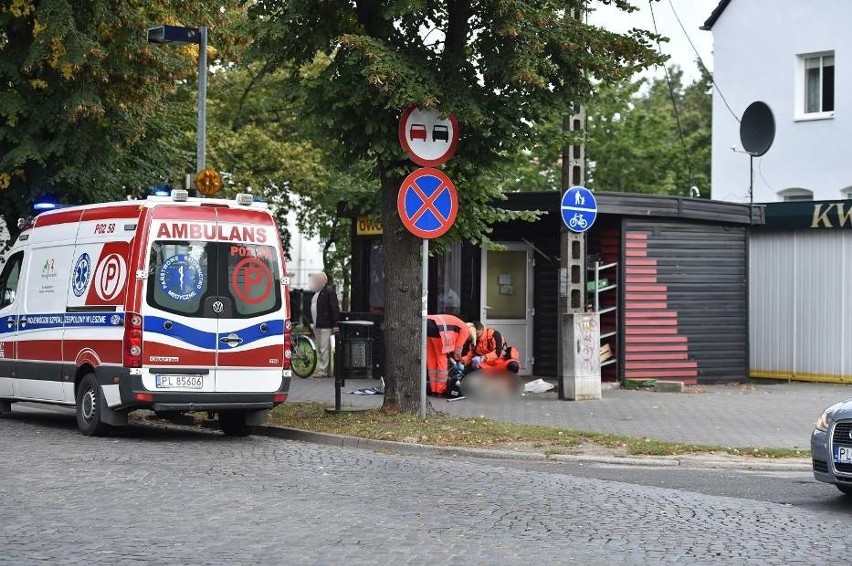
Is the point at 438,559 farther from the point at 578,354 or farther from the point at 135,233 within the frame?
the point at 578,354

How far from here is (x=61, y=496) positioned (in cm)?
1043

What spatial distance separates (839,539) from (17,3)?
1582 cm

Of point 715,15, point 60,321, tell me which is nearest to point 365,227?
point 60,321

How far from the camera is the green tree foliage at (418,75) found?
49.8ft

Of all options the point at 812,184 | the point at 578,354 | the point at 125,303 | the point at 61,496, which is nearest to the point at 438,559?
the point at 61,496

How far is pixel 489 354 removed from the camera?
20.3 m

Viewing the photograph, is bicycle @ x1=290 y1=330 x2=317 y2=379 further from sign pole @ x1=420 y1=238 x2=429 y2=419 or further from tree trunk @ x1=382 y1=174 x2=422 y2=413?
sign pole @ x1=420 y1=238 x2=429 y2=419

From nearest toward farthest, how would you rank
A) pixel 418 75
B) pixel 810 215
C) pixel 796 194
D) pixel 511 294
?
1. pixel 418 75
2. pixel 511 294
3. pixel 810 215
4. pixel 796 194

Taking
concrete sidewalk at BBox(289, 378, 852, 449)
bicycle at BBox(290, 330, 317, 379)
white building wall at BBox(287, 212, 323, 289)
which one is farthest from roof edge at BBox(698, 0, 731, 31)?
white building wall at BBox(287, 212, 323, 289)

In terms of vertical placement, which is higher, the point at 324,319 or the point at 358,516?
the point at 324,319

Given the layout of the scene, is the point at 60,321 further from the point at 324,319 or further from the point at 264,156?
the point at 264,156

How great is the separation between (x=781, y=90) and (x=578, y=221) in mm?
18425

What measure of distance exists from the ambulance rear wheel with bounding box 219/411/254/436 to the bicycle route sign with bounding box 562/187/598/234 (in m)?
5.66

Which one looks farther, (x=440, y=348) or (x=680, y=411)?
(x=440, y=348)
